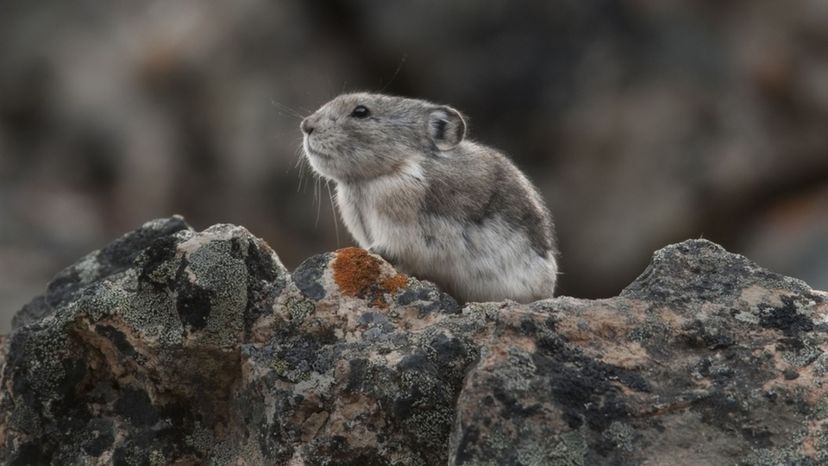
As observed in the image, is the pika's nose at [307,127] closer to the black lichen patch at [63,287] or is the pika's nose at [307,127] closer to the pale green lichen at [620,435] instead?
the black lichen patch at [63,287]

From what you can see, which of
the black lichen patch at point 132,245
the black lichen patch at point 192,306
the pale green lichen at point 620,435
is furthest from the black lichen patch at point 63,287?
the pale green lichen at point 620,435

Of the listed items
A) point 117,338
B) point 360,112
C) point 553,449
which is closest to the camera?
point 553,449

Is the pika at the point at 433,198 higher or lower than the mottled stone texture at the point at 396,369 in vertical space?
higher

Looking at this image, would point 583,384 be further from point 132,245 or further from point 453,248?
point 132,245

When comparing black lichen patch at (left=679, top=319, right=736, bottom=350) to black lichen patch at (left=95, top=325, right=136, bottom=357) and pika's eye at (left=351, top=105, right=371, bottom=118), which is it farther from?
pika's eye at (left=351, top=105, right=371, bottom=118)

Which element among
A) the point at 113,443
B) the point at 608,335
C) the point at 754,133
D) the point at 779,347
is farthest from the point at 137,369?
the point at 754,133

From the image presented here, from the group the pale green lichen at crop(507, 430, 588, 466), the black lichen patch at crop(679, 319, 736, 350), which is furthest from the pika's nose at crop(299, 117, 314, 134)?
the pale green lichen at crop(507, 430, 588, 466)

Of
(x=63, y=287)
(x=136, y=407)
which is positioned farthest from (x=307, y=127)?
(x=136, y=407)
